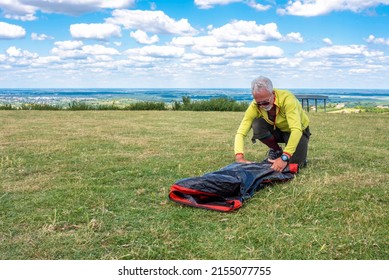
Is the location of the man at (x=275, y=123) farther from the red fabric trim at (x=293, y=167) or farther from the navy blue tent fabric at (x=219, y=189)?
the navy blue tent fabric at (x=219, y=189)

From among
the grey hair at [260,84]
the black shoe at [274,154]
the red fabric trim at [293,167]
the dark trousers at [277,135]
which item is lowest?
the red fabric trim at [293,167]

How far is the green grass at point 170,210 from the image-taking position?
3.47m

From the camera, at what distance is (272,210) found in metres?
4.33

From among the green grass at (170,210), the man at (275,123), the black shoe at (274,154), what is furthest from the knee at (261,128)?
the green grass at (170,210)

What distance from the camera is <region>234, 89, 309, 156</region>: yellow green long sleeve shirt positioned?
5414 millimetres

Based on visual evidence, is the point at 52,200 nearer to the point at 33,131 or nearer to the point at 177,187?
the point at 177,187

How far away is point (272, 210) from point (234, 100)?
18312mm

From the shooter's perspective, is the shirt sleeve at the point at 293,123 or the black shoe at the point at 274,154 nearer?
the shirt sleeve at the point at 293,123

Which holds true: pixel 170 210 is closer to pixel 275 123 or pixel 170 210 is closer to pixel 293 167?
pixel 293 167

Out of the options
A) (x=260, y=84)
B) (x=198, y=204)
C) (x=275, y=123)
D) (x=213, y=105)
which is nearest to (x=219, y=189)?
(x=198, y=204)

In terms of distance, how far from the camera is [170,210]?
14.5ft

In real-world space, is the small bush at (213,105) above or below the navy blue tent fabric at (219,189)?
above

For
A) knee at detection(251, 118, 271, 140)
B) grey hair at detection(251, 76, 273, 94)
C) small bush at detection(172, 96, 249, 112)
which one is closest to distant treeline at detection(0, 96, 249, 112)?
small bush at detection(172, 96, 249, 112)

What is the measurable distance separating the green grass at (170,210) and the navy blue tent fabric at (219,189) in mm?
108
